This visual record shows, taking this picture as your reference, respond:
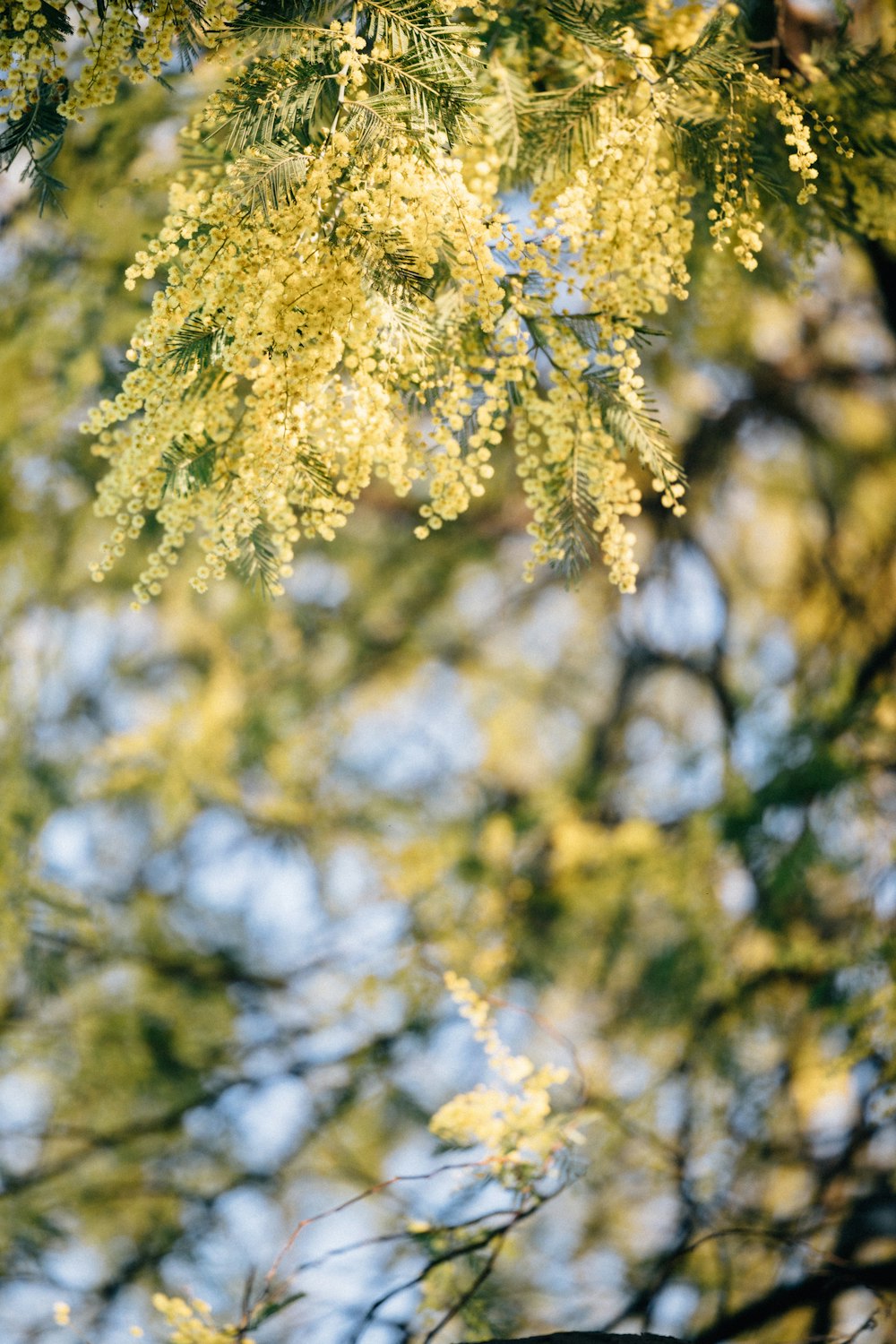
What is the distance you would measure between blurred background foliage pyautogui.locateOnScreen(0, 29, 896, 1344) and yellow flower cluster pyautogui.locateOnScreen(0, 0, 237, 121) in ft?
4.80

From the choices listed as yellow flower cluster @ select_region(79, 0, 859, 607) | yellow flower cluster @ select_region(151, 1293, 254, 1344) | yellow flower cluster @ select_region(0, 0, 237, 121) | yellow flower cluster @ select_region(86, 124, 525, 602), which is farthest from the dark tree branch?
yellow flower cluster @ select_region(0, 0, 237, 121)

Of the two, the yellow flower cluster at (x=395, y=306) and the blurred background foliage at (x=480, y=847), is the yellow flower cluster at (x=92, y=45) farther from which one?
the blurred background foliage at (x=480, y=847)

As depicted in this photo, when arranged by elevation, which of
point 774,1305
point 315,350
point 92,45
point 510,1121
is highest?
point 92,45

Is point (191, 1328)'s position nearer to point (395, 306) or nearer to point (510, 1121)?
point (510, 1121)

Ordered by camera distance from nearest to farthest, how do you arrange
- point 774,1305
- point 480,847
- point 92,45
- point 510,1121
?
point 92,45
point 510,1121
point 774,1305
point 480,847

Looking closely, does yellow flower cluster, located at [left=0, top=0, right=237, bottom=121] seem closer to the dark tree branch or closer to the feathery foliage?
the feathery foliage

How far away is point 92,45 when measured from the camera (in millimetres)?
1199

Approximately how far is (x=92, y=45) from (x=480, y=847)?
9.97 feet

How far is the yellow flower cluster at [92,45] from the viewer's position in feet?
3.87

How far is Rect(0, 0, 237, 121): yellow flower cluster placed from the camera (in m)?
1.18

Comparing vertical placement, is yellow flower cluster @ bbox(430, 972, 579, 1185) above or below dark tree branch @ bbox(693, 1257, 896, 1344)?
Answer: above

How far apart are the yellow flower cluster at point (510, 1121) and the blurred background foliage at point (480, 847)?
1.24 m

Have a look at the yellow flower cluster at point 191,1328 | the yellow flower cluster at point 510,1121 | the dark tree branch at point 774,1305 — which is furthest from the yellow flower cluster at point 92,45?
the dark tree branch at point 774,1305

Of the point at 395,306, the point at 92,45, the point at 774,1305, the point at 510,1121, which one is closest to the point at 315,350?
the point at 395,306
